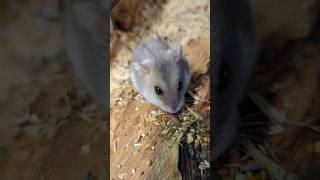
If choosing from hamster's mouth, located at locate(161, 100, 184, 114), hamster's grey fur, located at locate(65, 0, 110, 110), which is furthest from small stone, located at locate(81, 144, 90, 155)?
hamster's mouth, located at locate(161, 100, 184, 114)

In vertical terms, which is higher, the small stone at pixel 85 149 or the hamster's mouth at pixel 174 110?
the hamster's mouth at pixel 174 110

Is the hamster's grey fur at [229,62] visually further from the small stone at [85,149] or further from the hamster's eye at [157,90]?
the small stone at [85,149]

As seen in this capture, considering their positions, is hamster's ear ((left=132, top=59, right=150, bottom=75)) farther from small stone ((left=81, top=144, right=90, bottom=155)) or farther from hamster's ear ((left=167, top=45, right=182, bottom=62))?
small stone ((left=81, top=144, right=90, bottom=155))

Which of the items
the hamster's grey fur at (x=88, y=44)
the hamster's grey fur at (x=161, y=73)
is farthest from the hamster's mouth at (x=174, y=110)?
the hamster's grey fur at (x=88, y=44)

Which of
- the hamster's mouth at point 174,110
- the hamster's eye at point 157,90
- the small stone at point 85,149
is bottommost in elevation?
the small stone at point 85,149

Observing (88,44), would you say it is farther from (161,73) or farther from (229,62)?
(229,62)

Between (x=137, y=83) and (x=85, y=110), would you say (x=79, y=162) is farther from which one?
(x=137, y=83)

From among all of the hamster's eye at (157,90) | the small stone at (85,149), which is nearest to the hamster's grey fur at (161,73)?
the hamster's eye at (157,90)
